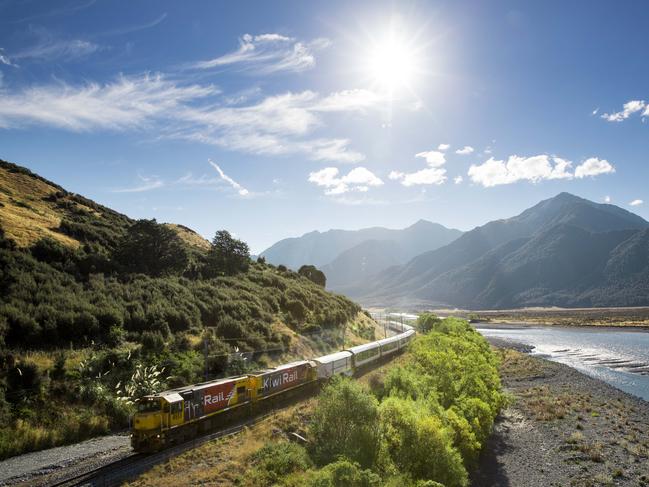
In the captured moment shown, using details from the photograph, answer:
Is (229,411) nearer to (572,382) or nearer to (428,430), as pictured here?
(428,430)

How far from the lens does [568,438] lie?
32219mm

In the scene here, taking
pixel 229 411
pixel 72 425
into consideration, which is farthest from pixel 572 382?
pixel 72 425

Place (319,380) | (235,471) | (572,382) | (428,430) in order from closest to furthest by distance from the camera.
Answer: (235,471), (428,430), (319,380), (572,382)

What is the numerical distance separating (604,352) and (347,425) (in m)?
70.6

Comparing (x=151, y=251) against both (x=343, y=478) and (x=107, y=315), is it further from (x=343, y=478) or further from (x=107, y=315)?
(x=343, y=478)

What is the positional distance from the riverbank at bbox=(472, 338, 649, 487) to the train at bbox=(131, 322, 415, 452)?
47.6 feet

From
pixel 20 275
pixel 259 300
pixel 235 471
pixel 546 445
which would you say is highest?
pixel 20 275

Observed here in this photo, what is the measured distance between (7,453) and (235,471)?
10851 millimetres

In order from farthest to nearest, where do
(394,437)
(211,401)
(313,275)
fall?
1. (313,275)
2. (211,401)
3. (394,437)

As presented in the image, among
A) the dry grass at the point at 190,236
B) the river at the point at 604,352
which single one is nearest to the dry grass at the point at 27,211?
the dry grass at the point at 190,236

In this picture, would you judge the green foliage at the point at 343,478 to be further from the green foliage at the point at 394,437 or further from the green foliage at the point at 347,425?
the green foliage at the point at 347,425

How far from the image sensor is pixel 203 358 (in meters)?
33.1

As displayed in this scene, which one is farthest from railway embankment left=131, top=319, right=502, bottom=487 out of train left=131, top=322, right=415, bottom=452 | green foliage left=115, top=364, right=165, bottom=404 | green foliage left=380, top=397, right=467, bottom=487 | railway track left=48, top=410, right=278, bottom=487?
green foliage left=115, top=364, right=165, bottom=404

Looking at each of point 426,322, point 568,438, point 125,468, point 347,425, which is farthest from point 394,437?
point 426,322
